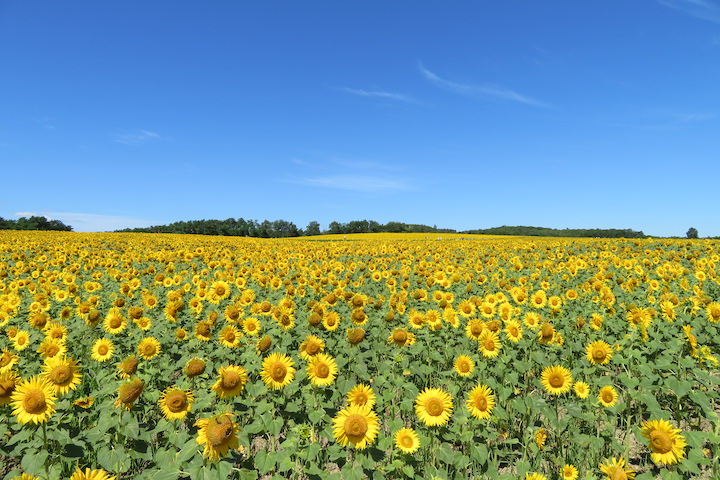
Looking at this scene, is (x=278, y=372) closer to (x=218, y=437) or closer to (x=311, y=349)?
(x=311, y=349)

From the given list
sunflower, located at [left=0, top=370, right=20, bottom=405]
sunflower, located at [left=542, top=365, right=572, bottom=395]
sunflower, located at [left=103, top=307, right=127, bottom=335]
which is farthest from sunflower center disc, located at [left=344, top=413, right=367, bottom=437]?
sunflower, located at [left=103, top=307, right=127, bottom=335]

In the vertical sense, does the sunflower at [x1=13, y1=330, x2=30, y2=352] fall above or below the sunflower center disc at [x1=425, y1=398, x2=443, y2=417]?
above

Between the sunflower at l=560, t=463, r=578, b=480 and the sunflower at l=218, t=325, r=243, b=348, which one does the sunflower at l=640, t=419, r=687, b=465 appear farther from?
the sunflower at l=218, t=325, r=243, b=348

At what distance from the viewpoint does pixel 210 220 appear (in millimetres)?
87312

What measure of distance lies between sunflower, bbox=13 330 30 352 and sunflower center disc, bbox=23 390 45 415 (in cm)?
374

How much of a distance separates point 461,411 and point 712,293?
33.8ft

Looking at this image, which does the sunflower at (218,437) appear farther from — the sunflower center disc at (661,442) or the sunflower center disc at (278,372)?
the sunflower center disc at (661,442)

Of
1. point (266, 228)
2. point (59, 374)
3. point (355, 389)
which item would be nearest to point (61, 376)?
point (59, 374)

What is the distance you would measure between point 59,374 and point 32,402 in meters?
0.53

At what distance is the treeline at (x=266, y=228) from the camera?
3147 inches

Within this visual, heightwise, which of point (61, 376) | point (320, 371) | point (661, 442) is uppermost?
point (61, 376)

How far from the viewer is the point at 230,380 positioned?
134 inches

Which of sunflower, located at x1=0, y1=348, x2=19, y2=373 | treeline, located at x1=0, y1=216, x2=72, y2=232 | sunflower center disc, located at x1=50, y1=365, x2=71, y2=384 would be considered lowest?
sunflower, located at x1=0, y1=348, x2=19, y2=373

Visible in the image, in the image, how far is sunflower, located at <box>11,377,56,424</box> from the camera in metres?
3.19
